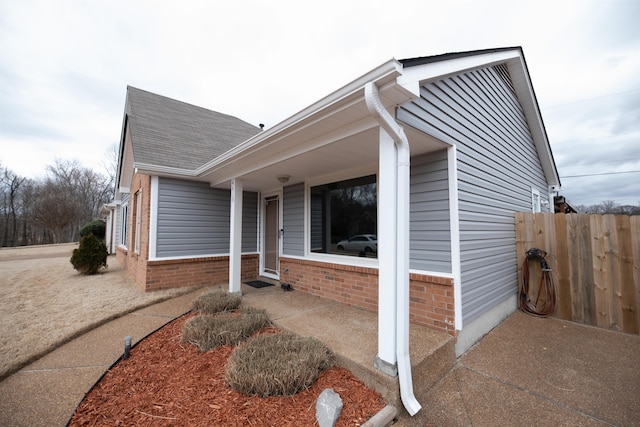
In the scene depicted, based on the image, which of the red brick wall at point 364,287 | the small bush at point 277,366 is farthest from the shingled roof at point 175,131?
the small bush at point 277,366

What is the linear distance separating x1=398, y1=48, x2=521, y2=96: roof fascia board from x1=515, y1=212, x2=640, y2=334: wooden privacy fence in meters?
2.84

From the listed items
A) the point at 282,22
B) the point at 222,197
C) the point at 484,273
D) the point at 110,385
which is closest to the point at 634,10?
the point at 484,273

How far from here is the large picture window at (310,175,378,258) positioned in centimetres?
418

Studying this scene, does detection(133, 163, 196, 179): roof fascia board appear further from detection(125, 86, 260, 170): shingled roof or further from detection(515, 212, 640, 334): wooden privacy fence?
detection(515, 212, 640, 334): wooden privacy fence

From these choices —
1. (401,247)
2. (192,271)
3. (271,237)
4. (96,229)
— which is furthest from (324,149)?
(96,229)

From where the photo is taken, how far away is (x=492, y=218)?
4191mm

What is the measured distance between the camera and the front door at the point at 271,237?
6.27 meters

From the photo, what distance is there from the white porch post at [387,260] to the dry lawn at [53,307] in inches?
150

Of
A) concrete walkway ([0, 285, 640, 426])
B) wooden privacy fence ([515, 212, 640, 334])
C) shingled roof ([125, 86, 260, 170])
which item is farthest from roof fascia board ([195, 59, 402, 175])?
wooden privacy fence ([515, 212, 640, 334])

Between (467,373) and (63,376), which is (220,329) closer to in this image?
(63,376)

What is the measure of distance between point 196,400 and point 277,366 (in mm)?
708

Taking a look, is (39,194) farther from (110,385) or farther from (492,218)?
(492,218)

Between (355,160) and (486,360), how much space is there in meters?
2.95

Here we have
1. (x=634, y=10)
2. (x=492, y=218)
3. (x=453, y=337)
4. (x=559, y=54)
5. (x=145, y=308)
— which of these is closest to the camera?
(x=453, y=337)
